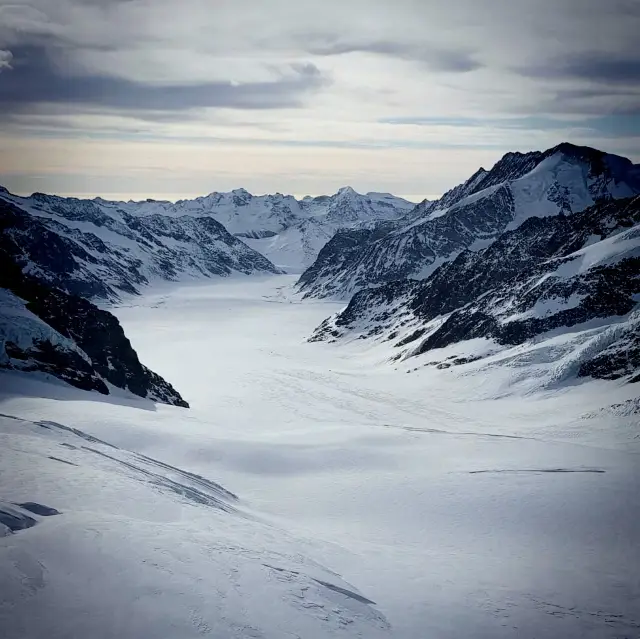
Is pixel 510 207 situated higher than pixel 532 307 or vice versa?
pixel 510 207

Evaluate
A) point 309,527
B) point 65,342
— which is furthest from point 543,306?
point 65,342

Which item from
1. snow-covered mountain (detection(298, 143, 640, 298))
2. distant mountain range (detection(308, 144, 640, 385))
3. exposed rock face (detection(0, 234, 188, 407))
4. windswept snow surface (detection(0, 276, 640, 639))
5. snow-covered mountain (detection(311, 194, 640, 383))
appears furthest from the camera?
snow-covered mountain (detection(298, 143, 640, 298))

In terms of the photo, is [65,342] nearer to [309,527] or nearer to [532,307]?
[309,527]

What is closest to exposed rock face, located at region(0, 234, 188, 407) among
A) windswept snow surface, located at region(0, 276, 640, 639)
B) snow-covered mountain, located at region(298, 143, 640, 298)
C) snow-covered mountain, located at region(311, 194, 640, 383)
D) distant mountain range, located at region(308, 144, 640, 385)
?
windswept snow surface, located at region(0, 276, 640, 639)

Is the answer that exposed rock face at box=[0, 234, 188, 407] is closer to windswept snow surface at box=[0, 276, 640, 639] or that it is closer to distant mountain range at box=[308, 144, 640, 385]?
windswept snow surface at box=[0, 276, 640, 639]

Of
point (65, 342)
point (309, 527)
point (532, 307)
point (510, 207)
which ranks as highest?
point (510, 207)

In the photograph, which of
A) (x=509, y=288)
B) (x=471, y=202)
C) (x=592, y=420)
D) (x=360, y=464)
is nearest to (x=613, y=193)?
(x=471, y=202)
